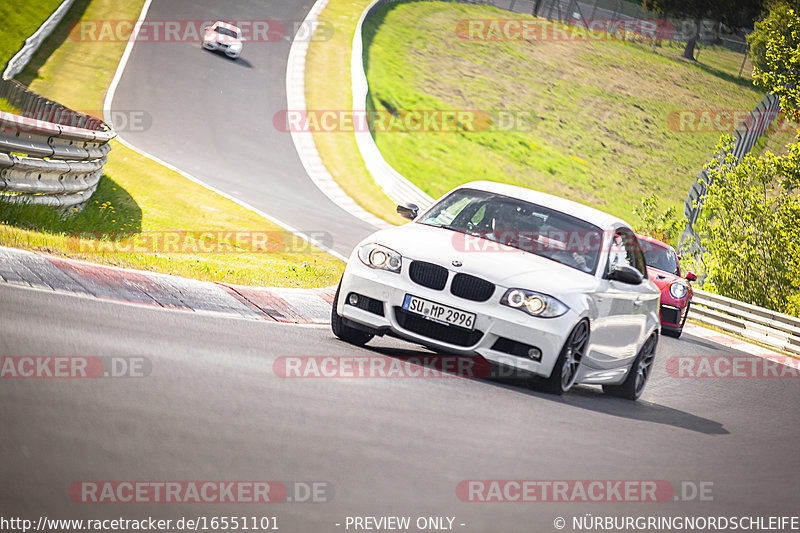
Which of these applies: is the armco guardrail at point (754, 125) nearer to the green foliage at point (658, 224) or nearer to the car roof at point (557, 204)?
the green foliage at point (658, 224)

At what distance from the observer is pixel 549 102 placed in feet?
192

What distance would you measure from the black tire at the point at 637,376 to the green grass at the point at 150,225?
170 inches

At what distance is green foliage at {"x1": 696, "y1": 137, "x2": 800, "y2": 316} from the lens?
24531 millimetres

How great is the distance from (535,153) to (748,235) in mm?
25069

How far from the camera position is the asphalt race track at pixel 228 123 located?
22.8 metres

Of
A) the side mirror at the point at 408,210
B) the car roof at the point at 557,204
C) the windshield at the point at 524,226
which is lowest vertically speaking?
the side mirror at the point at 408,210

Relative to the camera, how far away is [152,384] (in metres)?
5.47

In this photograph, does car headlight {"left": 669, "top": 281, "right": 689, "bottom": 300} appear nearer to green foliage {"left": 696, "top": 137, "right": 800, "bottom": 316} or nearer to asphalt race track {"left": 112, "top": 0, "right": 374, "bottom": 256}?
asphalt race track {"left": 112, "top": 0, "right": 374, "bottom": 256}

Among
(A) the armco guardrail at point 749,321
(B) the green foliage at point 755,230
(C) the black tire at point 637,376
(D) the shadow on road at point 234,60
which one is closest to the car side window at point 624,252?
(C) the black tire at point 637,376

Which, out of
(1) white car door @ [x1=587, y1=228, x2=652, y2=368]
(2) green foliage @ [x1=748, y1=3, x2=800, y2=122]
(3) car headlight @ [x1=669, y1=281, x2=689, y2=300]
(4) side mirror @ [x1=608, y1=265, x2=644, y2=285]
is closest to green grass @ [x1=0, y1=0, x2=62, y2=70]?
(2) green foliage @ [x1=748, y1=3, x2=800, y2=122]

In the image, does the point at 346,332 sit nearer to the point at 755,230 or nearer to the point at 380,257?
the point at 380,257

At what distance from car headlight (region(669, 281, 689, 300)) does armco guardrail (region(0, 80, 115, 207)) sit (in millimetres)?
9778

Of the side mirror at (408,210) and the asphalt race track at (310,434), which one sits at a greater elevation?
the side mirror at (408,210)

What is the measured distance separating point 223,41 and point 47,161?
99.3ft
